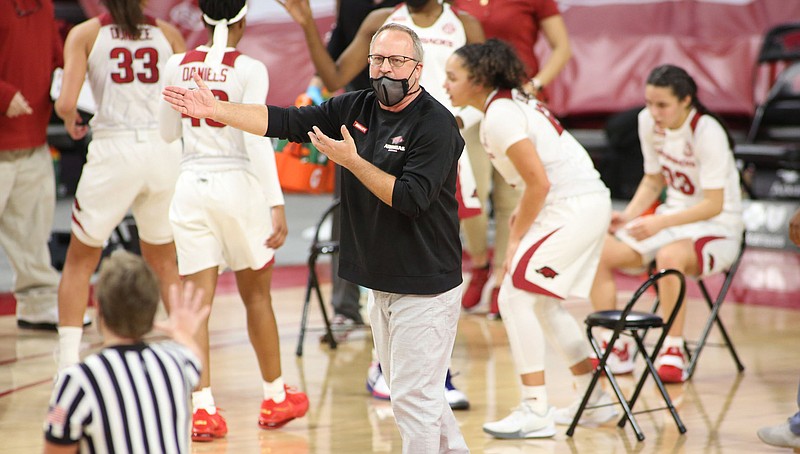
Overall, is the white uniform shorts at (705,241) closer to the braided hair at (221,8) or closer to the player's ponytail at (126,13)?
the braided hair at (221,8)

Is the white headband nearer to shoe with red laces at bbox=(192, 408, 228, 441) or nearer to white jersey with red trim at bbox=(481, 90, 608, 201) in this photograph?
white jersey with red trim at bbox=(481, 90, 608, 201)

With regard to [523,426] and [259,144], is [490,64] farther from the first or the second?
[523,426]

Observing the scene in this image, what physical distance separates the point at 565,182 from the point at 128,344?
7.99ft

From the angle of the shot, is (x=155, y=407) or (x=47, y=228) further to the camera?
(x=47, y=228)

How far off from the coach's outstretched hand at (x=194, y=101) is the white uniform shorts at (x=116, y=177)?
155 cm

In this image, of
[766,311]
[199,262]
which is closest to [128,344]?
[199,262]

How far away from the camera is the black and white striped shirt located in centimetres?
233

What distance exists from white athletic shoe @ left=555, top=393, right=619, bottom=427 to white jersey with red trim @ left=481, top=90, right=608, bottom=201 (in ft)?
2.89

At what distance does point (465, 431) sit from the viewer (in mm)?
4430

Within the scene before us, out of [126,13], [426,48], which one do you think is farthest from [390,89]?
[126,13]

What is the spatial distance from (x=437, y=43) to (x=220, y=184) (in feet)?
4.47

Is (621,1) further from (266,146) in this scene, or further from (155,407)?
(155,407)

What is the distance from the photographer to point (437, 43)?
5.05 m

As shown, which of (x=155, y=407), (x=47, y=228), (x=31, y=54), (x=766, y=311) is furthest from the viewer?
(x=766, y=311)
